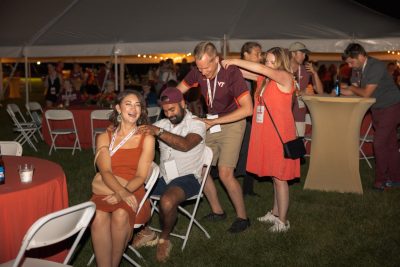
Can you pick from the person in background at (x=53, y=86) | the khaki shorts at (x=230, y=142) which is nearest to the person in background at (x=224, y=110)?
the khaki shorts at (x=230, y=142)

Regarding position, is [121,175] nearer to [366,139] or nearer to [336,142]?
[336,142]

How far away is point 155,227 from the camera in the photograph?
4.94 metres

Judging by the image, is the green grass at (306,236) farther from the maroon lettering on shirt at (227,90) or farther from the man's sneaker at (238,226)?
the maroon lettering on shirt at (227,90)

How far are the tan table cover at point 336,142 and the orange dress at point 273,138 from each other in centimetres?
131

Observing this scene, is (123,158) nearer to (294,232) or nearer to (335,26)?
(294,232)

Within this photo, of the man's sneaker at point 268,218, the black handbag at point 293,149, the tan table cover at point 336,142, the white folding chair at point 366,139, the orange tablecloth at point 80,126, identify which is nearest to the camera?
the black handbag at point 293,149

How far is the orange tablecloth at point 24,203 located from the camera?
9.57ft

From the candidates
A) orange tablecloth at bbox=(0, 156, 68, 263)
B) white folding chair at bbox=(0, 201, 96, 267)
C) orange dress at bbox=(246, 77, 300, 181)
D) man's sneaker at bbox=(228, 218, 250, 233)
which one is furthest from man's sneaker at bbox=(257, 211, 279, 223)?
white folding chair at bbox=(0, 201, 96, 267)

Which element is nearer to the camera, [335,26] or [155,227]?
[155,227]

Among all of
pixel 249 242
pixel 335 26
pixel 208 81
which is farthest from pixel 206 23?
pixel 249 242

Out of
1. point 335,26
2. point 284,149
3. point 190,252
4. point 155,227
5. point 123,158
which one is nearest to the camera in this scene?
point 123,158

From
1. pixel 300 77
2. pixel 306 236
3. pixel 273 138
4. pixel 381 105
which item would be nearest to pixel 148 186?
pixel 273 138

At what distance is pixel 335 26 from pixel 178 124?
20.4ft

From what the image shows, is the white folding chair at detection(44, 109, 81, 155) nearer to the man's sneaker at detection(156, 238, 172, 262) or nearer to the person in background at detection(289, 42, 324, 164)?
the person in background at detection(289, 42, 324, 164)
